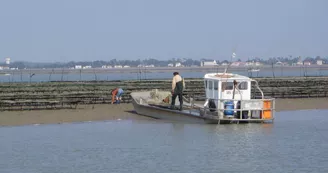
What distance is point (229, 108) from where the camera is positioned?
28.4m

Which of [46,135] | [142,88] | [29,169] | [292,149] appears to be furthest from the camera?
[142,88]

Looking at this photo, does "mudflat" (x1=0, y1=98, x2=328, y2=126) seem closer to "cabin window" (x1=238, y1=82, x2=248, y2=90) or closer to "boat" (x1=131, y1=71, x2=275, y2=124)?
"boat" (x1=131, y1=71, x2=275, y2=124)

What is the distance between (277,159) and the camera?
71.5 feet

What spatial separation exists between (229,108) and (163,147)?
506cm

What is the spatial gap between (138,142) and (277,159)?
5535 mm

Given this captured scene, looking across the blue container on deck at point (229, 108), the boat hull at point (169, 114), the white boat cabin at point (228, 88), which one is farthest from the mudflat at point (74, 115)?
the blue container on deck at point (229, 108)

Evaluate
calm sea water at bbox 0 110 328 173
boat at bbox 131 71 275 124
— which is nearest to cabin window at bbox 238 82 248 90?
boat at bbox 131 71 275 124

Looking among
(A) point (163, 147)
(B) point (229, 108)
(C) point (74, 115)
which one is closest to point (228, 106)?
(B) point (229, 108)

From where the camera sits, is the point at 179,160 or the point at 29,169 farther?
the point at 179,160

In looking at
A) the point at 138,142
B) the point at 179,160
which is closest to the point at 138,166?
the point at 179,160

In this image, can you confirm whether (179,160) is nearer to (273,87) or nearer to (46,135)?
(46,135)

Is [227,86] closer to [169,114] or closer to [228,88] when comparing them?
[228,88]

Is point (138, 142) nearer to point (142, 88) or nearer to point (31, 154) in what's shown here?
point (31, 154)

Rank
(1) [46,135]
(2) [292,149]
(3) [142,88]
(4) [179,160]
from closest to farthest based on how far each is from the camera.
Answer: (4) [179,160] < (2) [292,149] < (1) [46,135] < (3) [142,88]
